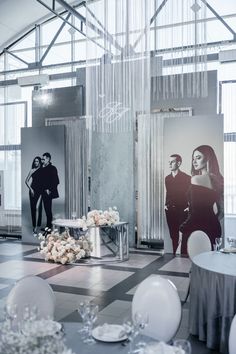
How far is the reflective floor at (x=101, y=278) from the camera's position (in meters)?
4.74

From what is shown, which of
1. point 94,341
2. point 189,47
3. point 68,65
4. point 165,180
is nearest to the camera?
point 94,341

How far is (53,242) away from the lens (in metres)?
7.50

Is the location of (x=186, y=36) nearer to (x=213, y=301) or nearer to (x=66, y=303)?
(x=213, y=301)

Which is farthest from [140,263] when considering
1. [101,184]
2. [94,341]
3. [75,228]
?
[94,341]

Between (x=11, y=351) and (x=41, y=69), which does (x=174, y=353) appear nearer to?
(x=11, y=351)

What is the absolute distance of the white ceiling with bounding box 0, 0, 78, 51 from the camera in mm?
10242

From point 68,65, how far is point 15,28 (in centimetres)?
183

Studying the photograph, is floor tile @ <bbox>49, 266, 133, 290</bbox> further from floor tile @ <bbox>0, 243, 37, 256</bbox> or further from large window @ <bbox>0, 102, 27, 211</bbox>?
large window @ <bbox>0, 102, 27, 211</bbox>

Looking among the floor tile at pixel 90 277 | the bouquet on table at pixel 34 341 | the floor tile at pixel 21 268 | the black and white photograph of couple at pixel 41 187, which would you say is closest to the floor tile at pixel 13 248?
the black and white photograph of couple at pixel 41 187

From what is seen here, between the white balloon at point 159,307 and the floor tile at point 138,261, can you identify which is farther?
the floor tile at point 138,261

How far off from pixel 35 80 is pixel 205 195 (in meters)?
4.77

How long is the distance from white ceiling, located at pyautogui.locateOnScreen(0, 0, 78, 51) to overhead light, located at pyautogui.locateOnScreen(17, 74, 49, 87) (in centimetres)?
186

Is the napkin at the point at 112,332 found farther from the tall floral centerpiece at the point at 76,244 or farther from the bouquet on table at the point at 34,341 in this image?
the tall floral centerpiece at the point at 76,244

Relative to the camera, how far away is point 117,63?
4871 millimetres
